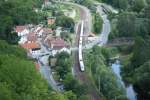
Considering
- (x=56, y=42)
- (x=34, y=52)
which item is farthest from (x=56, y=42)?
(x=34, y=52)

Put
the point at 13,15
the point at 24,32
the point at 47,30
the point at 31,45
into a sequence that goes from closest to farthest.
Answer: the point at 31,45, the point at 24,32, the point at 47,30, the point at 13,15

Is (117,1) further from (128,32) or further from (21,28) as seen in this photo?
(21,28)

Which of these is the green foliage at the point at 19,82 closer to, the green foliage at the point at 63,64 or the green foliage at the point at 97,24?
the green foliage at the point at 63,64

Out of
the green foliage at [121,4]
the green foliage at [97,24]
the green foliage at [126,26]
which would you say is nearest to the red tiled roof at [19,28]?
the green foliage at [97,24]

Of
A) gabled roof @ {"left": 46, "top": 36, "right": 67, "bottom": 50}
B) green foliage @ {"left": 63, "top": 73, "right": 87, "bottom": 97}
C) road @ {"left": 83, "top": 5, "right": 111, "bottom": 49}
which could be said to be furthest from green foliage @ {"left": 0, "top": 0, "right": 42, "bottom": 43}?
green foliage @ {"left": 63, "top": 73, "right": 87, "bottom": 97}

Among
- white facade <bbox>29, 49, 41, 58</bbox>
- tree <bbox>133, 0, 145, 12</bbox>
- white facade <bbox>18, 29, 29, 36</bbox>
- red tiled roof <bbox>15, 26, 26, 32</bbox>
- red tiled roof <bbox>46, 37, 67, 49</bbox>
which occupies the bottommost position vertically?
white facade <bbox>29, 49, 41, 58</bbox>

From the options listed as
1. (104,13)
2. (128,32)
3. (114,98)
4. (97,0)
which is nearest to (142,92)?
(114,98)

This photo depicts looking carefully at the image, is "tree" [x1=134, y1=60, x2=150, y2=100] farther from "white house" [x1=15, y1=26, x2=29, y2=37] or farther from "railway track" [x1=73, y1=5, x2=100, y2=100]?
"white house" [x1=15, y1=26, x2=29, y2=37]

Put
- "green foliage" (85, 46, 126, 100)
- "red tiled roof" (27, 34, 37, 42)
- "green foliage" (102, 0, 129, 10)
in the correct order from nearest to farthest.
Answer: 1. "green foliage" (85, 46, 126, 100)
2. "red tiled roof" (27, 34, 37, 42)
3. "green foliage" (102, 0, 129, 10)

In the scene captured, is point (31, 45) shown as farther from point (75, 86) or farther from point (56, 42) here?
point (75, 86)
